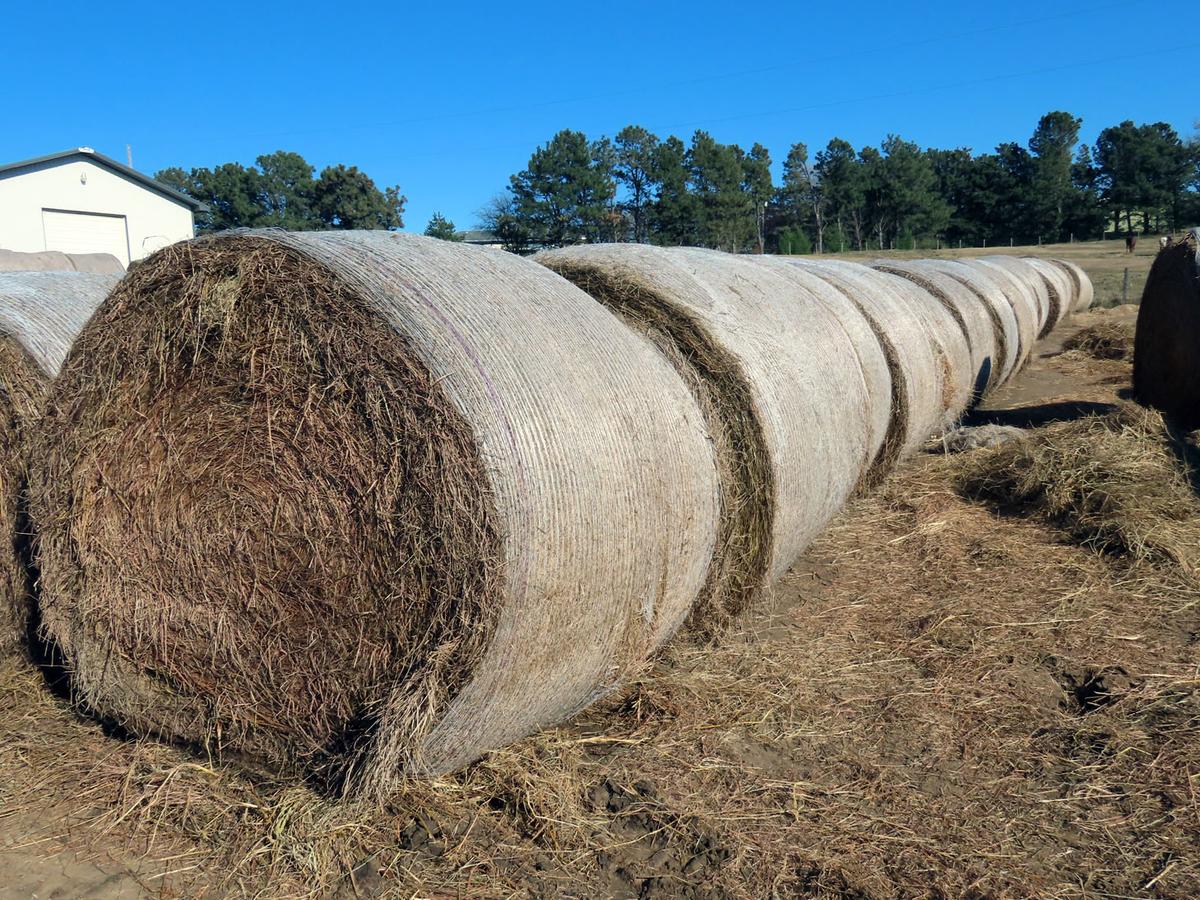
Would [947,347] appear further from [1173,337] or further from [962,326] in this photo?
[1173,337]

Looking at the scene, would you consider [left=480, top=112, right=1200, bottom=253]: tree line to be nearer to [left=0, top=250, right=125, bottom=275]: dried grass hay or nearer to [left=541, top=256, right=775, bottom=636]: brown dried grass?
[left=0, top=250, right=125, bottom=275]: dried grass hay

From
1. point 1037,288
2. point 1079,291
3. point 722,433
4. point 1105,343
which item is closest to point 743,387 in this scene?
point 722,433

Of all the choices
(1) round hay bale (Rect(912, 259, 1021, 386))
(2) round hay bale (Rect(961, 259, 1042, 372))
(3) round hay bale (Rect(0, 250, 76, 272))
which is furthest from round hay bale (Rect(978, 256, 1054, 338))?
(3) round hay bale (Rect(0, 250, 76, 272))

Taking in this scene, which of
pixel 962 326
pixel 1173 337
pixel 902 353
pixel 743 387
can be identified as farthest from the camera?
pixel 962 326

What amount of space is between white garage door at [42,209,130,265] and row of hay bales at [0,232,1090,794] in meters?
25.0

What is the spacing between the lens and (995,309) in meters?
11.5

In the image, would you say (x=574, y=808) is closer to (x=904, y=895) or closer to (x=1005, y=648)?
(x=904, y=895)

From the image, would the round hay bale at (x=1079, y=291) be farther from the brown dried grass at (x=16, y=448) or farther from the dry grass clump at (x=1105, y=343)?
the brown dried grass at (x=16, y=448)

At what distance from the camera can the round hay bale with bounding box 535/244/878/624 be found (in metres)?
4.35

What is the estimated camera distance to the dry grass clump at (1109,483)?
5.79 m

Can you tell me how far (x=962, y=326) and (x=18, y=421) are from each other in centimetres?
863

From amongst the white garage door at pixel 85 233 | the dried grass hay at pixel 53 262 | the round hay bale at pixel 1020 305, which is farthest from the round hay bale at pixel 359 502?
the white garage door at pixel 85 233

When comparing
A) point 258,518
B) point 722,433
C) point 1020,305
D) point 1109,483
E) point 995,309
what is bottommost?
point 1109,483

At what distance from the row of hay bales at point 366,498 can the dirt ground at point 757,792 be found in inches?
8.3
